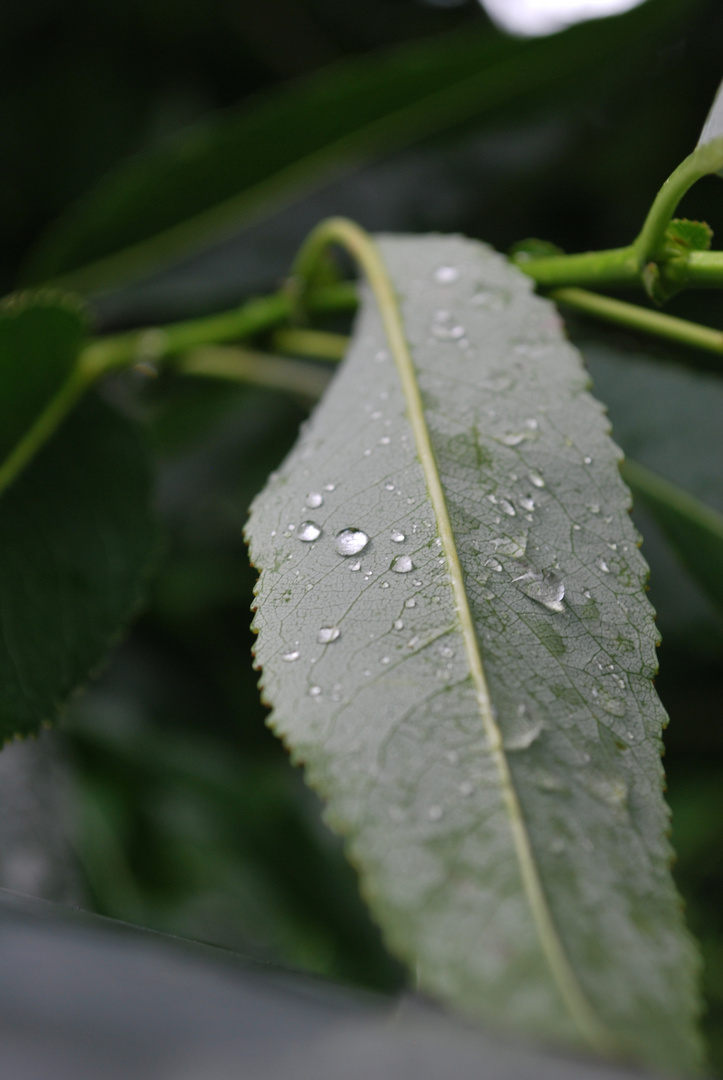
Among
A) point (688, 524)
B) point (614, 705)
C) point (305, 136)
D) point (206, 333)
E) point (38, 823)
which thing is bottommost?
point (38, 823)

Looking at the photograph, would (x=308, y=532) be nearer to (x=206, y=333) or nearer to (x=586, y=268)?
(x=586, y=268)

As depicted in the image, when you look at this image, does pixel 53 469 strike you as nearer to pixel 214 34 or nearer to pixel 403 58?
pixel 403 58

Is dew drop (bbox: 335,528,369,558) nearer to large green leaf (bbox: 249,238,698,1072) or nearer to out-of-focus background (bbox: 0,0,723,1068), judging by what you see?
large green leaf (bbox: 249,238,698,1072)

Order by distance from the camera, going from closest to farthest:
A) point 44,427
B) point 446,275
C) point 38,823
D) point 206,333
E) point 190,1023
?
point 190,1023 < point 446,275 < point 44,427 < point 206,333 < point 38,823

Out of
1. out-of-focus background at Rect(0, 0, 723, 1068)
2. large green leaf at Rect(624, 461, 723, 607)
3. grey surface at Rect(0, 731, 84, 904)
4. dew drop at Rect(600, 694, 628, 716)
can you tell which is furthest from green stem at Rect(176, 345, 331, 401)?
dew drop at Rect(600, 694, 628, 716)

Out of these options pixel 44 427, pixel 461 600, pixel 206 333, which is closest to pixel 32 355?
pixel 44 427

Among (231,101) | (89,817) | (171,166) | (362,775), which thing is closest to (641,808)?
(362,775)

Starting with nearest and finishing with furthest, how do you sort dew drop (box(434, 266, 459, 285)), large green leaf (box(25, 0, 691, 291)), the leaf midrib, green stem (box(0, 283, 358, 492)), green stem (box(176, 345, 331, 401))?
the leaf midrib, dew drop (box(434, 266, 459, 285)), green stem (box(0, 283, 358, 492)), green stem (box(176, 345, 331, 401)), large green leaf (box(25, 0, 691, 291))
